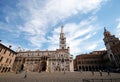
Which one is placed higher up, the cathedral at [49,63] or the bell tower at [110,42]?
the bell tower at [110,42]

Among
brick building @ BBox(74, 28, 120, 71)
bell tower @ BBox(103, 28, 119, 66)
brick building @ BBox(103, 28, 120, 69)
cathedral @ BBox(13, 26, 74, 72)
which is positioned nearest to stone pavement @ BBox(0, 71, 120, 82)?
cathedral @ BBox(13, 26, 74, 72)

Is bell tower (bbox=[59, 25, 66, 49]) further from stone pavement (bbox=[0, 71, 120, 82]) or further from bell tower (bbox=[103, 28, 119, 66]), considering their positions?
stone pavement (bbox=[0, 71, 120, 82])

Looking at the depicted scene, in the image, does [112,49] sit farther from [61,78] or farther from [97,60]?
[61,78]

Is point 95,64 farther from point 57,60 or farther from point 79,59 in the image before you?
point 57,60

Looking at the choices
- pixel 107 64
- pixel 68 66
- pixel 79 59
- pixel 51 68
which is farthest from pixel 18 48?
pixel 107 64

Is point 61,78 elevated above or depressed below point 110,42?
below

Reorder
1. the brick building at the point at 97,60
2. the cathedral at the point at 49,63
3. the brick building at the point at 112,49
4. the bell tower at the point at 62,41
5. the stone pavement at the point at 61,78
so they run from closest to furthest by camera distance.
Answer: the stone pavement at the point at 61,78 → the brick building at the point at 112,49 → the cathedral at the point at 49,63 → the brick building at the point at 97,60 → the bell tower at the point at 62,41

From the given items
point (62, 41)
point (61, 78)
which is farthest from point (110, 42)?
point (61, 78)

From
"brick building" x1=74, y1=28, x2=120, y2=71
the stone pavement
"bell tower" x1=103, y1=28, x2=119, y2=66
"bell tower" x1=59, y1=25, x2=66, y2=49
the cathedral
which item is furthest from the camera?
"bell tower" x1=59, y1=25, x2=66, y2=49

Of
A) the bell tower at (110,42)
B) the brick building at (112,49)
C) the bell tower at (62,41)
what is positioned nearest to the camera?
the brick building at (112,49)

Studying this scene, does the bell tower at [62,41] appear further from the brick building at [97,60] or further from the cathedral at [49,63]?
the brick building at [97,60]

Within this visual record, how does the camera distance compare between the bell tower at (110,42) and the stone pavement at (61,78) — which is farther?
the bell tower at (110,42)

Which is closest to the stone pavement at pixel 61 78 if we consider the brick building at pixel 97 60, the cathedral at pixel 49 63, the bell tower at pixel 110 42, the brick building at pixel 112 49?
the cathedral at pixel 49 63

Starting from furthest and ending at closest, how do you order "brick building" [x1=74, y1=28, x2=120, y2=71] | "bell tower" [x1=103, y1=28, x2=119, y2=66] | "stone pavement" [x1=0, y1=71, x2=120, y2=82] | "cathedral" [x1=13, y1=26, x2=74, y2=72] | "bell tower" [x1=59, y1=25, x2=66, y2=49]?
"bell tower" [x1=59, y1=25, x2=66, y2=49] → "brick building" [x1=74, y1=28, x2=120, y2=71] → "bell tower" [x1=103, y1=28, x2=119, y2=66] → "cathedral" [x1=13, y1=26, x2=74, y2=72] → "stone pavement" [x1=0, y1=71, x2=120, y2=82]
